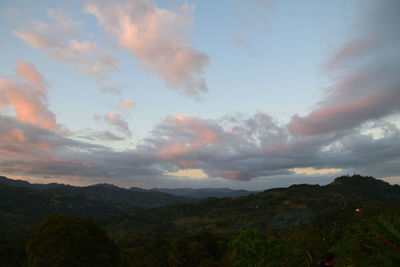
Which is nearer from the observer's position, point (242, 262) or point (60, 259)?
point (242, 262)

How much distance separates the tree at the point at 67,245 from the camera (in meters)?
50.6

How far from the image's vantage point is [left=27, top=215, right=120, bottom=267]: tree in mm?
50588

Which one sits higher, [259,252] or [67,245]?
[259,252]

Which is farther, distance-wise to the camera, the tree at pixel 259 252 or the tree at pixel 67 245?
the tree at pixel 67 245

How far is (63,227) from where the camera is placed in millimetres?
54250

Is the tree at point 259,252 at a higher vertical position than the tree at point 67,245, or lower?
higher

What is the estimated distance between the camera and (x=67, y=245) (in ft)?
169

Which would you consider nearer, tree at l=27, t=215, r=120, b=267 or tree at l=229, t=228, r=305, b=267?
tree at l=229, t=228, r=305, b=267

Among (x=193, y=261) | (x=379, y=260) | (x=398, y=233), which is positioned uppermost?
(x=398, y=233)

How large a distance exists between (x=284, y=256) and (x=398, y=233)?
1048 inches

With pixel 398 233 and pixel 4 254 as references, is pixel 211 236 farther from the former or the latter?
pixel 398 233

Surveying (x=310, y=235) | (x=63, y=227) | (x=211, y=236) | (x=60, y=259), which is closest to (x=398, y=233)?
(x=60, y=259)

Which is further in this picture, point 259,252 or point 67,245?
point 67,245

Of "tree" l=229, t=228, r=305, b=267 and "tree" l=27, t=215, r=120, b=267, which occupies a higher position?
"tree" l=229, t=228, r=305, b=267
